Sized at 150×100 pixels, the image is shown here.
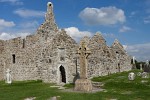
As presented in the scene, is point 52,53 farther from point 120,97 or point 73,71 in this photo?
point 120,97

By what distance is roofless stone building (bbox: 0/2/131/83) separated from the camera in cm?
2981

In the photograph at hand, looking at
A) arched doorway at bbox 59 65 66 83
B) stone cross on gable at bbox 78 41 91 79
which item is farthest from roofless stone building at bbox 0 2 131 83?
stone cross on gable at bbox 78 41 91 79

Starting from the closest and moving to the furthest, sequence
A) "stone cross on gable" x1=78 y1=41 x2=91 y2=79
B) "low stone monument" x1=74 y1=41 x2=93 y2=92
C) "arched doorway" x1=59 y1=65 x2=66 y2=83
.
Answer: "low stone monument" x1=74 y1=41 x2=93 y2=92 < "stone cross on gable" x1=78 y1=41 x2=91 y2=79 < "arched doorway" x1=59 y1=65 x2=66 y2=83

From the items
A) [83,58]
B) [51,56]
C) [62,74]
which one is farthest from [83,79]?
[62,74]

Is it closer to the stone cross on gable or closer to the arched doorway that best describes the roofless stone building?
the arched doorway

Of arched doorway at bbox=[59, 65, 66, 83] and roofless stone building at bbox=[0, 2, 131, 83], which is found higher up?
roofless stone building at bbox=[0, 2, 131, 83]

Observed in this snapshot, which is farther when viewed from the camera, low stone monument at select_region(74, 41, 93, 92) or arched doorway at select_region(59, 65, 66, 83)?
arched doorway at select_region(59, 65, 66, 83)

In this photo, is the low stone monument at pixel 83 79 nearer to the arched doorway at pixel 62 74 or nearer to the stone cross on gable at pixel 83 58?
the stone cross on gable at pixel 83 58

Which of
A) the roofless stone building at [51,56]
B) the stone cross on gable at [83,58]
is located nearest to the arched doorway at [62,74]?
the roofless stone building at [51,56]

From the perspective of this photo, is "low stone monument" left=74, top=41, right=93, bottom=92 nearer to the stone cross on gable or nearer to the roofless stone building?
the stone cross on gable

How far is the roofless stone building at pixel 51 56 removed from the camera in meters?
29.8

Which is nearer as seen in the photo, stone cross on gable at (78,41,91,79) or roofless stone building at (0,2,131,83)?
stone cross on gable at (78,41,91,79)

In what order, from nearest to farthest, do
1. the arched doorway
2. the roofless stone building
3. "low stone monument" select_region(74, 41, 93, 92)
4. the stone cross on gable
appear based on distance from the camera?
"low stone monument" select_region(74, 41, 93, 92)
the stone cross on gable
the roofless stone building
the arched doorway

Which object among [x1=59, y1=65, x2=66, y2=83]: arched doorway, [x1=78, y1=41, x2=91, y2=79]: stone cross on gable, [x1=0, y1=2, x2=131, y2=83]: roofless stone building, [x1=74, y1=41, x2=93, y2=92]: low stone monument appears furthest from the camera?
[x1=59, y1=65, x2=66, y2=83]: arched doorway
